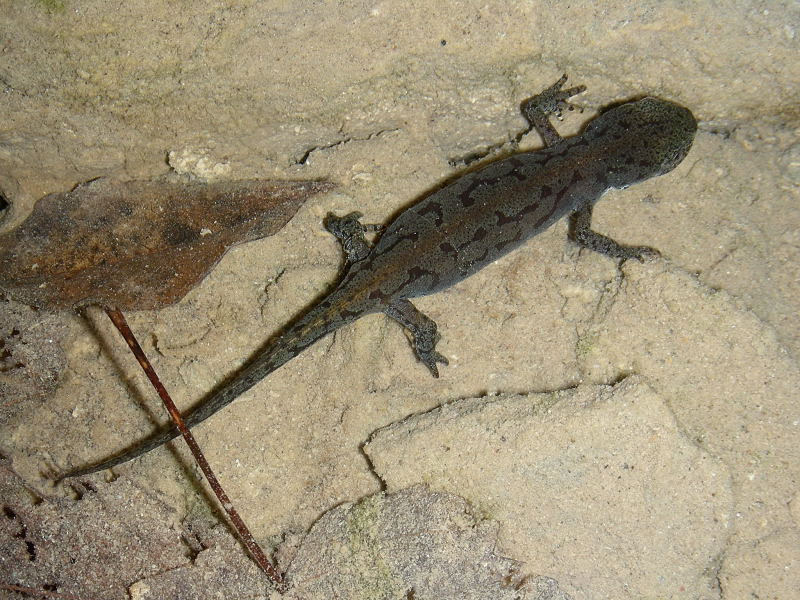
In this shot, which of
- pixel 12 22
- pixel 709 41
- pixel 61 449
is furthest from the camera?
pixel 61 449

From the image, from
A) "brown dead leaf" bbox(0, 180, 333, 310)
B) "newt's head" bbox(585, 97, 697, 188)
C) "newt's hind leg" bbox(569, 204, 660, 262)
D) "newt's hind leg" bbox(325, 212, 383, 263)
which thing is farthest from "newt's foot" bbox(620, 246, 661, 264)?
"brown dead leaf" bbox(0, 180, 333, 310)

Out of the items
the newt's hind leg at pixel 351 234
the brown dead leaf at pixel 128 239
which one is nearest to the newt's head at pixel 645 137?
the newt's hind leg at pixel 351 234

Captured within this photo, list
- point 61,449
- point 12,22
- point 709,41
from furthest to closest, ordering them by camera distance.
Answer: point 61,449 → point 709,41 → point 12,22

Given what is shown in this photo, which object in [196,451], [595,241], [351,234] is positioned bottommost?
[595,241]

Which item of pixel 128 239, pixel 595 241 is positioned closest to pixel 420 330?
pixel 595 241

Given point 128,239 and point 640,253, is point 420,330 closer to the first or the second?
point 640,253

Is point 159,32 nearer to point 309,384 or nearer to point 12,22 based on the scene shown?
point 12,22

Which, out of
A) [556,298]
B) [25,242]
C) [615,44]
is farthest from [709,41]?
[25,242]
